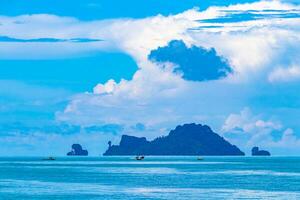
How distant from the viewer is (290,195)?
11469 cm

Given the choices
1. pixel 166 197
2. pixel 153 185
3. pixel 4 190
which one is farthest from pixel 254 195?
pixel 4 190

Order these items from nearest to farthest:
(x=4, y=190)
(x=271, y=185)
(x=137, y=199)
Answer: (x=137, y=199) < (x=4, y=190) < (x=271, y=185)

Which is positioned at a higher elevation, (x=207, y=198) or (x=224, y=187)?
(x=224, y=187)

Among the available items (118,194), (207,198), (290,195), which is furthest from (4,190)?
(290,195)

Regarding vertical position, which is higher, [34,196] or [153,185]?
[153,185]

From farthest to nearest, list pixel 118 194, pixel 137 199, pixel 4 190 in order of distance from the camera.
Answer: pixel 4 190
pixel 118 194
pixel 137 199

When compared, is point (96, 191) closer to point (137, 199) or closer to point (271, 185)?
point (137, 199)

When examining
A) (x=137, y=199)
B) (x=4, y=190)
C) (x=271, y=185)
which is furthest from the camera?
(x=271, y=185)

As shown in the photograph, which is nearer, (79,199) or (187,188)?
(79,199)

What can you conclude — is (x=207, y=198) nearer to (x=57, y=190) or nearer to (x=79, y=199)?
(x=79, y=199)

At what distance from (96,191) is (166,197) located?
18282mm

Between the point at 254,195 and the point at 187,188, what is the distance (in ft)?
67.0

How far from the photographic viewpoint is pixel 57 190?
129 m

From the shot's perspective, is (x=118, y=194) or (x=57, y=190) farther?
(x=57, y=190)
